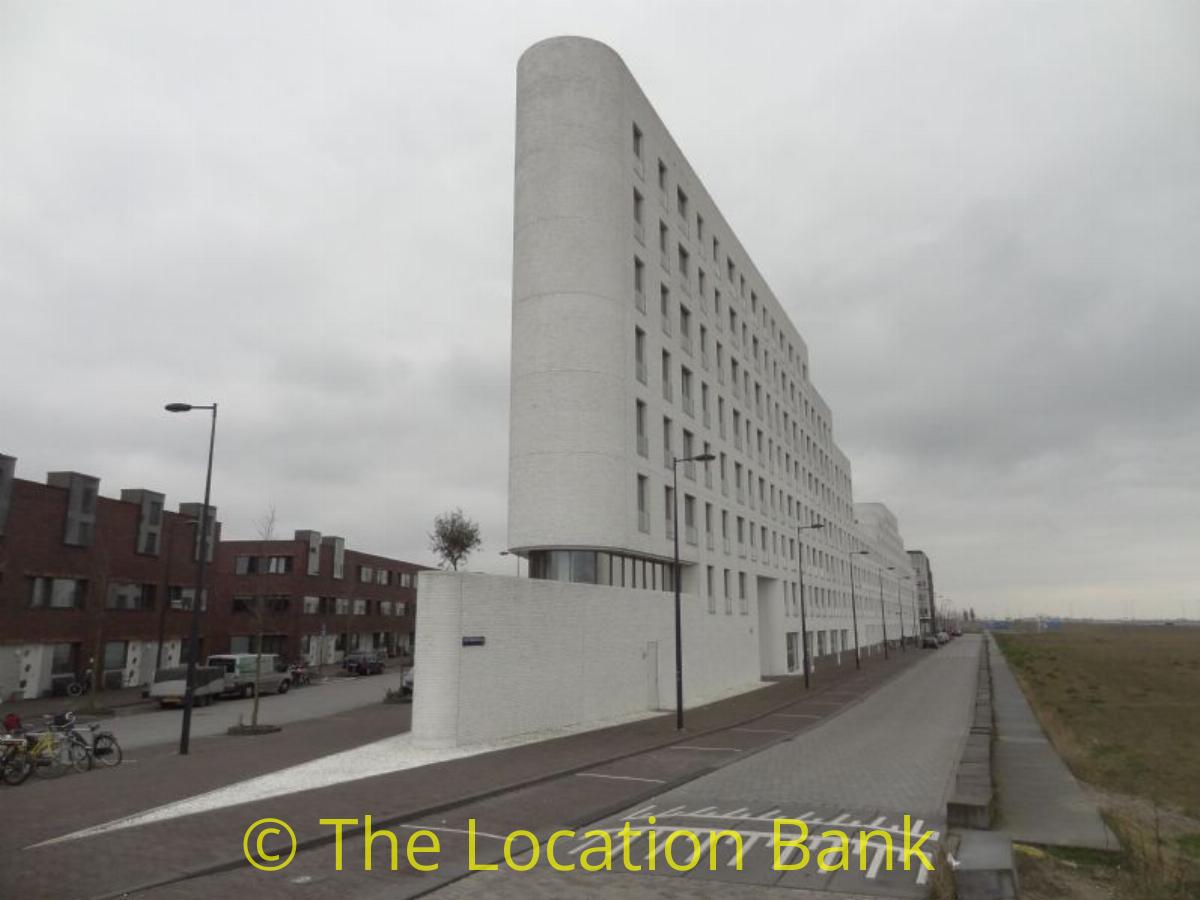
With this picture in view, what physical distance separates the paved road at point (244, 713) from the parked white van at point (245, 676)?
579 millimetres

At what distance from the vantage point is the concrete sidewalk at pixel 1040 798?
10.7 m

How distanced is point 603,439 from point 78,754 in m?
17.3

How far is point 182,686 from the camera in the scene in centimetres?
3503

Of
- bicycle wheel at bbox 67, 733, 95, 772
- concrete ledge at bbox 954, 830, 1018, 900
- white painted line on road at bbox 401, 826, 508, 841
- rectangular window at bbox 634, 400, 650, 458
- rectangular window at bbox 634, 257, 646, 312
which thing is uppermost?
rectangular window at bbox 634, 257, 646, 312

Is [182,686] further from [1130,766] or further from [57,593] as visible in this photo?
[1130,766]

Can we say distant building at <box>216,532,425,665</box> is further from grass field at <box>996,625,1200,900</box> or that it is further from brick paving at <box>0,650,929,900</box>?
grass field at <box>996,625,1200,900</box>

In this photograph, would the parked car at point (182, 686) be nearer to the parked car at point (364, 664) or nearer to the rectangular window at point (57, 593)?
the rectangular window at point (57, 593)

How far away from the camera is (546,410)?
2808 centimetres

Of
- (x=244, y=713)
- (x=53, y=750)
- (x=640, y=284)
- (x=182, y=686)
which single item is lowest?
(x=244, y=713)

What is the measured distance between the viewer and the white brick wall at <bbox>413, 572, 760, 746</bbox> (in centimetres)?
1991

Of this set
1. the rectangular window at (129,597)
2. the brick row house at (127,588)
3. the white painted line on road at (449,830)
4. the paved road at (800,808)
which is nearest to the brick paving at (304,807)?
the white painted line on road at (449,830)

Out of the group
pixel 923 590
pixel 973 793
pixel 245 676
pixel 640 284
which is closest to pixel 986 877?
pixel 973 793

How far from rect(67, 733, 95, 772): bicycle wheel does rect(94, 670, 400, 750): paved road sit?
469cm

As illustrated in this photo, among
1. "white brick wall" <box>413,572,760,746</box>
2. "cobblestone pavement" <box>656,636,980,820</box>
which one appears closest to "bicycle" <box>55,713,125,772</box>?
"white brick wall" <box>413,572,760,746</box>
